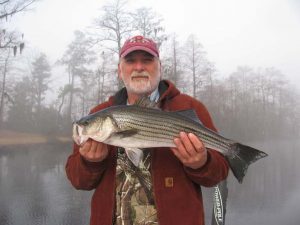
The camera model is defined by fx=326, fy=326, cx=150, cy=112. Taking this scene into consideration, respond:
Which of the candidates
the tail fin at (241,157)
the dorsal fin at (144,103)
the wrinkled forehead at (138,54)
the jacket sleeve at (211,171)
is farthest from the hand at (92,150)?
the tail fin at (241,157)

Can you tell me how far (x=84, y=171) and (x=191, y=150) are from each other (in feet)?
3.17

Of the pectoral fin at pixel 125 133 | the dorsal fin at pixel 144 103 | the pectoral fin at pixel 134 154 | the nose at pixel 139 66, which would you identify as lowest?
the pectoral fin at pixel 134 154

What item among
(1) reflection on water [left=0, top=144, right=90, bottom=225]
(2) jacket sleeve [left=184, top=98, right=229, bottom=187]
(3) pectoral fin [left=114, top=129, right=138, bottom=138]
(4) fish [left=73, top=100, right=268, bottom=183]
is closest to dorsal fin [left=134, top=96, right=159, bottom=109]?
(4) fish [left=73, top=100, right=268, bottom=183]

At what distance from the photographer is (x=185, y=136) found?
8.80 feet

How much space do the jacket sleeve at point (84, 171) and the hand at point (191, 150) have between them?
0.71m

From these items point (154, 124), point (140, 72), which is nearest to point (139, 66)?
point (140, 72)

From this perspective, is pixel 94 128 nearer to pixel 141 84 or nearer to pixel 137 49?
pixel 141 84

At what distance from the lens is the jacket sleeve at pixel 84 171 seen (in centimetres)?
286

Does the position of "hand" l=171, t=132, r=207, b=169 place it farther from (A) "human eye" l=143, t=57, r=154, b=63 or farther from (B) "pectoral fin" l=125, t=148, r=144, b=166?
(A) "human eye" l=143, t=57, r=154, b=63

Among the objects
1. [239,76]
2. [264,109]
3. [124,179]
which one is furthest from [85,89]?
[124,179]

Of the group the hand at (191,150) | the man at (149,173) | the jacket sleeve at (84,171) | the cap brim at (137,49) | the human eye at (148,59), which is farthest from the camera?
the human eye at (148,59)

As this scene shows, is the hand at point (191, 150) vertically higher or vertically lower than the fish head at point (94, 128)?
lower

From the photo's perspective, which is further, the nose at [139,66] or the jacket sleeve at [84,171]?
the nose at [139,66]

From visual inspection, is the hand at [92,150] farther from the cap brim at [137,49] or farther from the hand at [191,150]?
the cap brim at [137,49]
